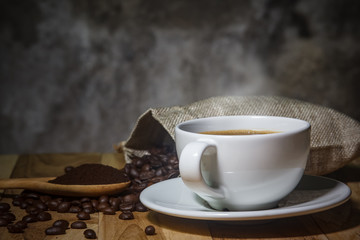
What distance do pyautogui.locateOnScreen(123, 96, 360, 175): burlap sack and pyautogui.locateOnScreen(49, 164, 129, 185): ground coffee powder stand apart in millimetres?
222

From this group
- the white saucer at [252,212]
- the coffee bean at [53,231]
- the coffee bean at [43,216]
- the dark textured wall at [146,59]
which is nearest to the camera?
the white saucer at [252,212]

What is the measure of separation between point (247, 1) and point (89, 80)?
1109 millimetres

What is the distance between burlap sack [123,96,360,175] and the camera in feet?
4.49

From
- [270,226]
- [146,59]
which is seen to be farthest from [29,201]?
[146,59]

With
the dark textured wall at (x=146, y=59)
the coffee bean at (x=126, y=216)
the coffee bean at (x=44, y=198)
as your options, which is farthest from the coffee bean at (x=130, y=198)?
the dark textured wall at (x=146, y=59)

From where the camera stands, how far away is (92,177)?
1.26 metres

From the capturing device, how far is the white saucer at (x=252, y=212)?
0.86 meters

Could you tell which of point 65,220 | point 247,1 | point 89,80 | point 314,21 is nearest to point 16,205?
point 65,220

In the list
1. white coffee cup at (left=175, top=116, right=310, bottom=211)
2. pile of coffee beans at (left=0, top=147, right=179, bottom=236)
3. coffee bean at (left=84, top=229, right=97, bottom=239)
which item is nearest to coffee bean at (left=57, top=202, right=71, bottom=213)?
pile of coffee beans at (left=0, top=147, right=179, bottom=236)

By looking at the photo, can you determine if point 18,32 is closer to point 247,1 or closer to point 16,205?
point 247,1

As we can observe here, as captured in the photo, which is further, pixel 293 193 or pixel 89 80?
pixel 89 80

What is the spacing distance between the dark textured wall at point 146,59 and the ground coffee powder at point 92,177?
1643mm

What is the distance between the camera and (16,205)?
1.22 m

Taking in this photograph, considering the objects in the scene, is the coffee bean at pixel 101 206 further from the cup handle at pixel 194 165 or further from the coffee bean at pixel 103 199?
the cup handle at pixel 194 165
